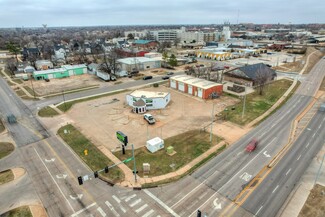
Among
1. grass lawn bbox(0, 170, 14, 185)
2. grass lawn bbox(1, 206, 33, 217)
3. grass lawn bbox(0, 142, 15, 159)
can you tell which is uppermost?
grass lawn bbox(0, 142, 15, 159)

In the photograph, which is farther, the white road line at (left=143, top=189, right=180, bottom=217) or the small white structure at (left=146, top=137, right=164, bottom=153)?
the small white structure at (left=146, top=137, right=164, bottom=153)

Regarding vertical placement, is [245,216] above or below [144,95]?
below

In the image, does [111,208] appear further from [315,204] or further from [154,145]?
[315,204]

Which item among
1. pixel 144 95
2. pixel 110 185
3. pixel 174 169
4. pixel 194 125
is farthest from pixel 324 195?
pixel 144 95

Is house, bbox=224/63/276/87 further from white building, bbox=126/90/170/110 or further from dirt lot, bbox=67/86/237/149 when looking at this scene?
white building, bbox=126/90/170/110

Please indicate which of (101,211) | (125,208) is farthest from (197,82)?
(101,211)

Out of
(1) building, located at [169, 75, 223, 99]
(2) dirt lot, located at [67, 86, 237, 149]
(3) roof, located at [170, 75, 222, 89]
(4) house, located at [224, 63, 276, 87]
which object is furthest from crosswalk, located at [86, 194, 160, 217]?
(4) house, located at [224, 63, 276, 87]

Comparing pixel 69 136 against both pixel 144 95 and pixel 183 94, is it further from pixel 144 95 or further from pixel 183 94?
pixel 183 94
